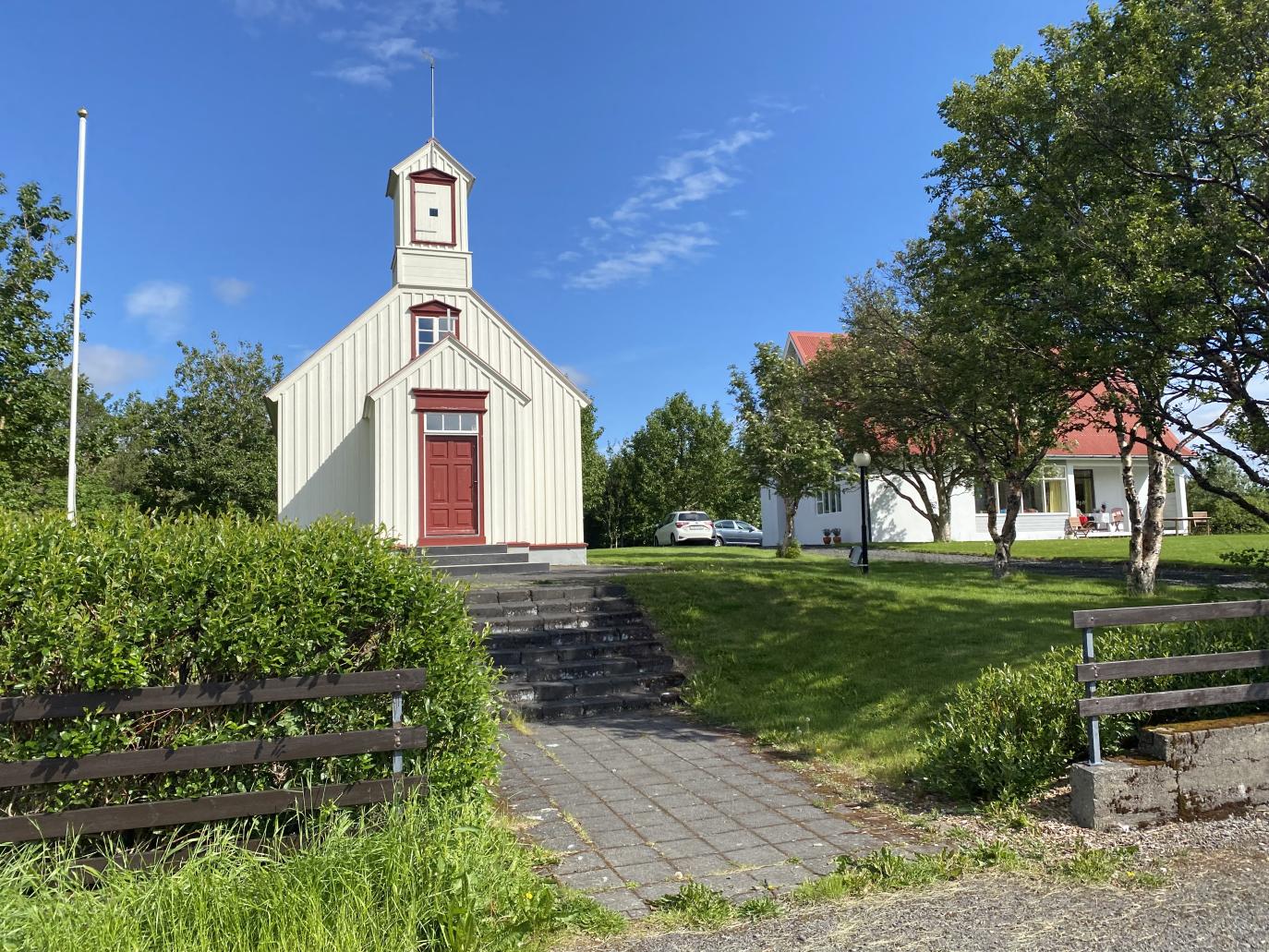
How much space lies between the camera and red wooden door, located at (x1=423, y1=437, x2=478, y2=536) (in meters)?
18.2

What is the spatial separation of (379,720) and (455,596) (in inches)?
30.1

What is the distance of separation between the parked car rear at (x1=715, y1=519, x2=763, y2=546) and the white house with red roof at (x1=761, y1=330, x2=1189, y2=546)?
10.3 feet

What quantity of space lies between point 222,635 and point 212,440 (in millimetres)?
34953

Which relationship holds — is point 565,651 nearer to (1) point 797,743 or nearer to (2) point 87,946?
(1) point 797,743

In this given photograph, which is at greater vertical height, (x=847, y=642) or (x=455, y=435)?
(x=455, y=435)

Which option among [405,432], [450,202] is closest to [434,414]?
[405,432]

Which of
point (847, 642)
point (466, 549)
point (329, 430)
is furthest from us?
point (329, 430)

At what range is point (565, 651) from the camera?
10.5 meters

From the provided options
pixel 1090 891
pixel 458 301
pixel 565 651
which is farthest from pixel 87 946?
pixel 458 301

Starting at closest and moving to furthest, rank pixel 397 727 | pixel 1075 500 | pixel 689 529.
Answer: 1. pixel 397 727
2. pixel 1075 500
3. pixel 689 529

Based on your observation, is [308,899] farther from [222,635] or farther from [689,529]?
[689,529]

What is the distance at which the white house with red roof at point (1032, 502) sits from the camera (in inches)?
1347

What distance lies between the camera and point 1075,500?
35656mm

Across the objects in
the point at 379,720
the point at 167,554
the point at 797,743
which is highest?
the point at 167,554
